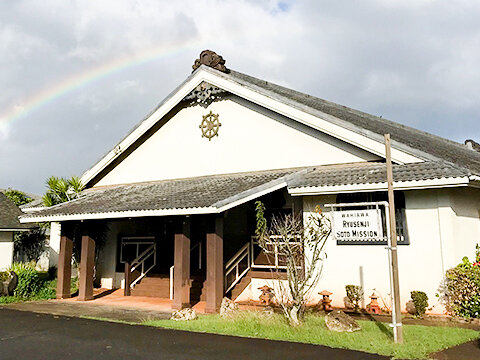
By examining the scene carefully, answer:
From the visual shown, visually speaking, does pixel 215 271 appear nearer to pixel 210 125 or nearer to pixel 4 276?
pixel 210 125

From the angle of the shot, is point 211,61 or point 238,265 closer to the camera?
point 238,265

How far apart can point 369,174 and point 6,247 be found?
15.7m

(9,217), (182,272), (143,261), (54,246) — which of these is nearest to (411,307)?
(182,272)

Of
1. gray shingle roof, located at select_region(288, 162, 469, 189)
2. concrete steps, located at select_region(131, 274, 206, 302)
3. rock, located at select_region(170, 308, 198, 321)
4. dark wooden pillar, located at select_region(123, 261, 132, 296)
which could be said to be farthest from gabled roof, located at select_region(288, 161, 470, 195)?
dark wooden pillar, located at select_region(123, 261, 132, 296)

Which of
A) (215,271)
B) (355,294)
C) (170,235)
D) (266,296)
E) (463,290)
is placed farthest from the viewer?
(170,235)

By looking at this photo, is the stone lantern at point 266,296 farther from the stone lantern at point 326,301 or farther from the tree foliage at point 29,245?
the tree foliage at point 29,245

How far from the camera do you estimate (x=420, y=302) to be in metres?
9.56

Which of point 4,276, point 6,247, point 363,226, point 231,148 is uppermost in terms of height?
point 231,148

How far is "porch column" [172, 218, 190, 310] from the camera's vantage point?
36.1 ft

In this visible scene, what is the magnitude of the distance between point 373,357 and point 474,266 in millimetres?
4540

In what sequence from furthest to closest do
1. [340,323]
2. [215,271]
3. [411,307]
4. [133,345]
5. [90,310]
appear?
[90,310]
[215,271]
[411,307]
[340,323]
[133,345]

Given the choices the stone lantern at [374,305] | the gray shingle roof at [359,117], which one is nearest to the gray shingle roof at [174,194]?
the stone lantern at [374,305]

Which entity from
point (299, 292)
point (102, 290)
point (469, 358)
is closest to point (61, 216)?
point (102, 290)

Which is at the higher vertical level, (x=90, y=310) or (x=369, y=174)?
(x=369, y=174)
